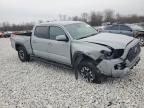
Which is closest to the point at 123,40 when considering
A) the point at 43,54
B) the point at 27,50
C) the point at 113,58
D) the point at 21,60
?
the point at 113,58

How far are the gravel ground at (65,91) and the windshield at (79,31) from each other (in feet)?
4.29

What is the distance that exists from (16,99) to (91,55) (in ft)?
7.07

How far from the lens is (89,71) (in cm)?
503

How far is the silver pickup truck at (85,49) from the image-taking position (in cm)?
453

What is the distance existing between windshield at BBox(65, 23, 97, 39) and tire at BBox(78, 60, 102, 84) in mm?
956

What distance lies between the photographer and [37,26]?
280 inches

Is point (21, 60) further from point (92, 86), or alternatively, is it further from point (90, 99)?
point (90, 99)

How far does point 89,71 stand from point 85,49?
2.04 feet

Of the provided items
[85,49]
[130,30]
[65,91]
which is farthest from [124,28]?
[65,91]

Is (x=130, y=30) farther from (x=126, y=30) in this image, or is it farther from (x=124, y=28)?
(x=124, y=28)

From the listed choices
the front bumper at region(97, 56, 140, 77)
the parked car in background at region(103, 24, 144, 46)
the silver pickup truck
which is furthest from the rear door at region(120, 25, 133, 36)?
the front bumper at region(97, 56, 140, 77)

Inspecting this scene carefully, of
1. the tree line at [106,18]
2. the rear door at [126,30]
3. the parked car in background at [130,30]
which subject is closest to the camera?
the parked car in background at [130,30]

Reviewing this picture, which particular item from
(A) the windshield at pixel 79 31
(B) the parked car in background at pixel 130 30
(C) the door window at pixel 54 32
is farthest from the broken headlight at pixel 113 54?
(B) the parked car in background at pixel 130 30

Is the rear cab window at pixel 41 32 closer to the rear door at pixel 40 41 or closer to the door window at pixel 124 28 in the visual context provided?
the rear door at pixel 40 41
